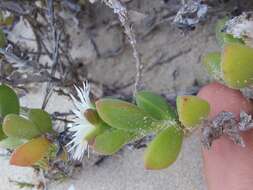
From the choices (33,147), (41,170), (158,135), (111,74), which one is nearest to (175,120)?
(158,135)

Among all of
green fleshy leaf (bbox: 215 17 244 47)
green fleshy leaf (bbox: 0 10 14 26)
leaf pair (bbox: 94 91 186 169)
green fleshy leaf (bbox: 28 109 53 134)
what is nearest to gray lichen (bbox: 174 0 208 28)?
green fleshy leaf (bbox: 215 17 244 47)

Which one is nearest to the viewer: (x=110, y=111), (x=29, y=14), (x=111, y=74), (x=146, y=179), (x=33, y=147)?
(x=110, y=111)

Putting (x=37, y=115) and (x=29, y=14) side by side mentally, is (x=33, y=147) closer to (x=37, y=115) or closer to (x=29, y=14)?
(x=37, y=115)

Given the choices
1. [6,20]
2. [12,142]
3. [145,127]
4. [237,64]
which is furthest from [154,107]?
[6,20]

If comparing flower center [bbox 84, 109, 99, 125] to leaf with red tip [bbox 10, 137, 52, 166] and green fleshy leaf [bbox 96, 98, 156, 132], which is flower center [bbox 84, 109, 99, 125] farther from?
leaf with red tip [bbox 10, 137, 52, 166]

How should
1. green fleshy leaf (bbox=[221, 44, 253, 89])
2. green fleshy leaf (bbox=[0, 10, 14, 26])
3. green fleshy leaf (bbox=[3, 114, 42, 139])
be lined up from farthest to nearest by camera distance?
1. green fleshy leaf (bbox=[0, 10, 14, 26])
2. green fleshy leaf (bbox=[3, 114, 42, 139])
3. green fleshy leaf (bbox=[221, 44, 253, 89])

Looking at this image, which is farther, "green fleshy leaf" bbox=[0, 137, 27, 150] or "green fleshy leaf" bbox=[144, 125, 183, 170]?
"green fleshy leaf" bbox=[0, 137, 27, 150]

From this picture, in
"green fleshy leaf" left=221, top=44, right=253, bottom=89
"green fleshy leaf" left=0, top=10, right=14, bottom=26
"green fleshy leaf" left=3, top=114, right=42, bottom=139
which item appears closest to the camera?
"green fleshy leaf" left=221, top=44, right=253, bottom=89

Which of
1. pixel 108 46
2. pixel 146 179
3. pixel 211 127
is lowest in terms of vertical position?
pixel 146 179
